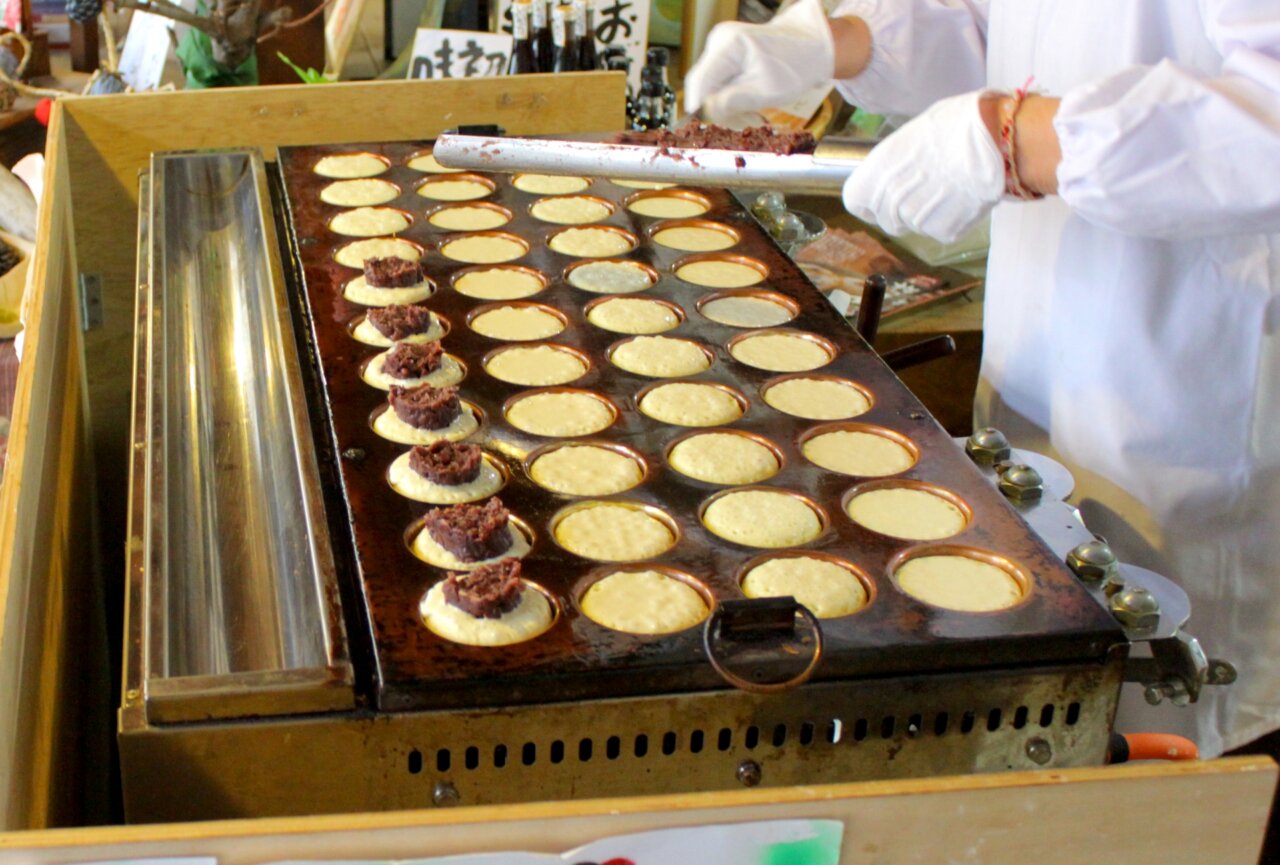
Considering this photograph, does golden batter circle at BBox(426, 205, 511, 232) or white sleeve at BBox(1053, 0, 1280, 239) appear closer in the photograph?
white sleeve at BBox(1053, 0, 1280, 239)

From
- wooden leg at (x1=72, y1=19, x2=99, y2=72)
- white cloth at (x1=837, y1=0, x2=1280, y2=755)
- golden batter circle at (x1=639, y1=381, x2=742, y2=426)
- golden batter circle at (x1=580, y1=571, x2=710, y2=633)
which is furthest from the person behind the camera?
wooden leg at (x1=72, y1=19, x2=99, y2=72)

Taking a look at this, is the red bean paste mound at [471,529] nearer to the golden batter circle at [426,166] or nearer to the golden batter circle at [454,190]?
the golden batter circle at [454,190]

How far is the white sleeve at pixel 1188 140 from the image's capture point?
172 cm

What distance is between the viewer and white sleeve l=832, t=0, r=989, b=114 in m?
2.76

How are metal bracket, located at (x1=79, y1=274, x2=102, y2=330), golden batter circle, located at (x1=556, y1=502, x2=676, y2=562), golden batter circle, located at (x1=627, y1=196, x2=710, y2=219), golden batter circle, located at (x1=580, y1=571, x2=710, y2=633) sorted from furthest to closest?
1. metal bracket, located at (x1=79, y1=274, x2=102, y2=330)
2. golden batter circle, located at (x1=627, y1=196, x2=710, y2=219)
3. golden batter circle, located at (x1=556, y1=502, x2=676, y2=562)
4. golden batter circle, located at (x1=580, y1=571, x2=710, y2=633)

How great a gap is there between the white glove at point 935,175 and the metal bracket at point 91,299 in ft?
7.17

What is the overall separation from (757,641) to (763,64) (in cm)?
167

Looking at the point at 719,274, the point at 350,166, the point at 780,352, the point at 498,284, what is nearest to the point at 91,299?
the point at 350,166

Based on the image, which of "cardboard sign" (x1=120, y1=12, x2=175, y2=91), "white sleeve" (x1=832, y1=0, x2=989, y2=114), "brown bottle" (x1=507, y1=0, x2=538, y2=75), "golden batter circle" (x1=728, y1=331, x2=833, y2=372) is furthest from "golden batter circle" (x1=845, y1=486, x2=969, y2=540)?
"cardboard sign" (x1=120, y1=12, x2=175, y2=91)

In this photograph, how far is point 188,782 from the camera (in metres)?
1.32

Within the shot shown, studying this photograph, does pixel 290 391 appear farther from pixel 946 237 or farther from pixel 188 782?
pixel 946 237

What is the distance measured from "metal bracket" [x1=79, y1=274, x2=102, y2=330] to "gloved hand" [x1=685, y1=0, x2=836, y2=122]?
1723mm

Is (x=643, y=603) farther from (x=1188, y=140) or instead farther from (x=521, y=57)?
(x=521, y=57)

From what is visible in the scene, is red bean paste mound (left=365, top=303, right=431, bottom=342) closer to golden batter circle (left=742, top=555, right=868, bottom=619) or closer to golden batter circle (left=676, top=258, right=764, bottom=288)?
golden batter circle (left=676, top=258, right=764, bottom=288)
